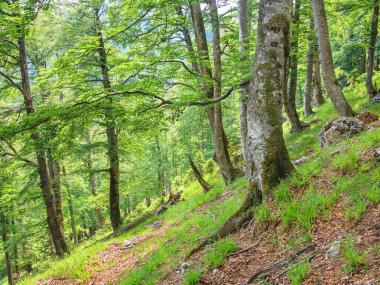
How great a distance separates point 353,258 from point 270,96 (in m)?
2.91

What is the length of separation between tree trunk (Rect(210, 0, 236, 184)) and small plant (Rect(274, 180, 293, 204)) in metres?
5.35

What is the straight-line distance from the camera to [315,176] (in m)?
5.58

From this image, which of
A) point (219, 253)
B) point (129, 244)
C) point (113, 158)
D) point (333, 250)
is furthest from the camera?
point (113, 158)

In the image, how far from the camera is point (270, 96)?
18.1ft

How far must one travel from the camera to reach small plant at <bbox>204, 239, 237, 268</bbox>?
4.95m

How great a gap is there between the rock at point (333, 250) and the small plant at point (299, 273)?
250 mm

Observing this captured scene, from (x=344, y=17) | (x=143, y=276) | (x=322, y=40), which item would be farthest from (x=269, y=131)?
(x=344, y=17)

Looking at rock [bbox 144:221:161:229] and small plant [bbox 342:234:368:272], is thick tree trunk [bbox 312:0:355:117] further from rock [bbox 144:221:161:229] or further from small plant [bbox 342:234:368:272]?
rock [bbox 144:221:161:229]

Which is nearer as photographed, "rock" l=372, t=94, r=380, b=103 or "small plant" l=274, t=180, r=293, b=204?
"small plant" l=274, t=180, r=293, b=204

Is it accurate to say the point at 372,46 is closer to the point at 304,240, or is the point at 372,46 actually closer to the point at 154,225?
the point at 304,240

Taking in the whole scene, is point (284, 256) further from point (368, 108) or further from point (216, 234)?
point (368, 108)

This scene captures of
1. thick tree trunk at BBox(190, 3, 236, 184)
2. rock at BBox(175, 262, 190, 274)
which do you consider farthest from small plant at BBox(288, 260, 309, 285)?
thick tree trunk at BBox(190, 3, 236, 184)

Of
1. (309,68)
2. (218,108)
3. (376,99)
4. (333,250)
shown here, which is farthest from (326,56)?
(333,250)

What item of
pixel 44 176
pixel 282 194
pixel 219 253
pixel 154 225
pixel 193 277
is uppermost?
pixel 44 176
